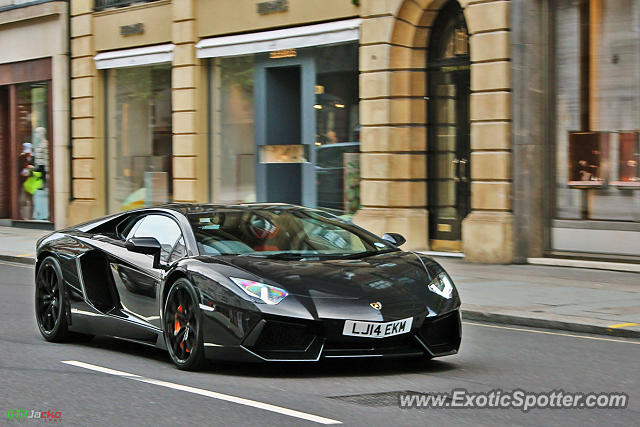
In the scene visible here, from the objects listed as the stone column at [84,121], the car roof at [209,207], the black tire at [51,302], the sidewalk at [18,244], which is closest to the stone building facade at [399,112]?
the stone column at [84,121]

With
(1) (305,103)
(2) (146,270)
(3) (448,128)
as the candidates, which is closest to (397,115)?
(3) (448,128)

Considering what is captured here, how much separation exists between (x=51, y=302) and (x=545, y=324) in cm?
449

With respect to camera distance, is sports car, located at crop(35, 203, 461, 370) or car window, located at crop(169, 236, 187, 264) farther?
car window, located at crop(169, 236, 187, 264)

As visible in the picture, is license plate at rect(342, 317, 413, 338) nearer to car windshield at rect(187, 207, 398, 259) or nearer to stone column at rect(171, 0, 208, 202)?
car windshield at rect(187, 207, 398, 259)

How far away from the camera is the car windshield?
26.1ft

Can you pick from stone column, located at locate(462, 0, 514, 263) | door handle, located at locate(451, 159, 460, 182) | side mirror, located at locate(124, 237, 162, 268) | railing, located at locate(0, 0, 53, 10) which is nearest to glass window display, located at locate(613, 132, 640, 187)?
stone column, located at locate(462, 0, 514, 263)

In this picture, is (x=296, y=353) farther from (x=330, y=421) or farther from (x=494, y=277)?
(x=494, y=277)

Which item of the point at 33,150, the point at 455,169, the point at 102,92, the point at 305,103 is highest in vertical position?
the point at 102,92

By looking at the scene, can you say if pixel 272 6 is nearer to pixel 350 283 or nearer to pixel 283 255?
pixel 283 255

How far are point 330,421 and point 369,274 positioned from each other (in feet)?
5.65

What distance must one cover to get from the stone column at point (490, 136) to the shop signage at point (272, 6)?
4383 mm

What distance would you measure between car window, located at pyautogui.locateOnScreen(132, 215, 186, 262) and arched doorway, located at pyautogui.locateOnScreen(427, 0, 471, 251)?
10.2m

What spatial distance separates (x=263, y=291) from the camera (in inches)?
283

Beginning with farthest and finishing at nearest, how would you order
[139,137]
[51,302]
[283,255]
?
[139,137] → [51,302] → [283,255]
